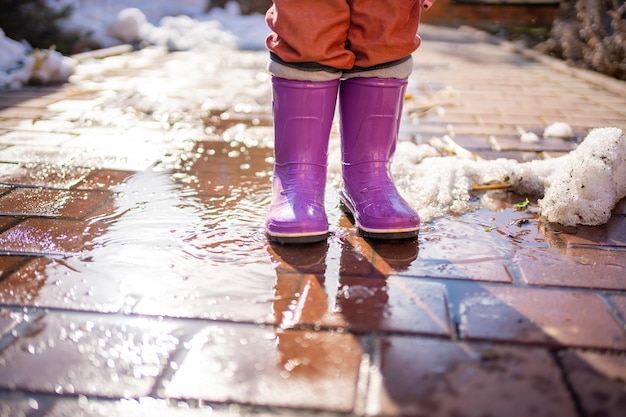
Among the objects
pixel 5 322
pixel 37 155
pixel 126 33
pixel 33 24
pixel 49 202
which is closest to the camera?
pixel 5 322

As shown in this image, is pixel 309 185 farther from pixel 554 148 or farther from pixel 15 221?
pixel 554 148

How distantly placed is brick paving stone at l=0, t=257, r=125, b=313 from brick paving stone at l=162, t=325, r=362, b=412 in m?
0.26

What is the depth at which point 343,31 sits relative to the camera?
5.19ft

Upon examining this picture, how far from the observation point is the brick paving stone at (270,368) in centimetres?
97

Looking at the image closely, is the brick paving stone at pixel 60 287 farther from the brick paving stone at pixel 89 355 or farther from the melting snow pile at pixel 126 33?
the melting snow pile at pixel 126 33

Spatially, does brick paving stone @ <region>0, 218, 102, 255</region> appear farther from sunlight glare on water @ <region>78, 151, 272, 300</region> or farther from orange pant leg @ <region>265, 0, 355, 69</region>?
orange pant leg @ <region>265, 0, 355, 69</region>

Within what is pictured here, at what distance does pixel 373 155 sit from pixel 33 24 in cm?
429

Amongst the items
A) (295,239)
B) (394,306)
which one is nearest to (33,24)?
(295,239)

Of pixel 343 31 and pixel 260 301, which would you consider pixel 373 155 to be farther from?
pixel 260 301

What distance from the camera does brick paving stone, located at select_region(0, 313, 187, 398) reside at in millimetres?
999

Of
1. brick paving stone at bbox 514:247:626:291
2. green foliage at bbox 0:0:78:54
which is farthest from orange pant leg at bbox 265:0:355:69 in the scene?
green foliage at bbox 0:0:78:54

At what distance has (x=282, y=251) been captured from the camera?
1.53m

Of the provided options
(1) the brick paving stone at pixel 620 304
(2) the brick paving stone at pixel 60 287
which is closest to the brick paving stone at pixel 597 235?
(1) the brick paving stone at pixel 620 304

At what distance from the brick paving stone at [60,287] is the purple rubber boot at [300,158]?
17.6 inches
